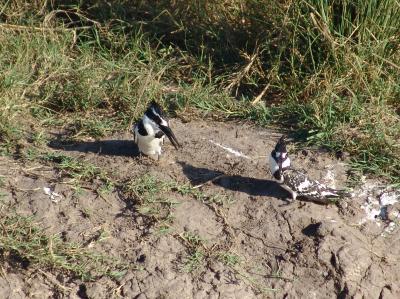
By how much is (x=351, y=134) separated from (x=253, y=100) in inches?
37.8

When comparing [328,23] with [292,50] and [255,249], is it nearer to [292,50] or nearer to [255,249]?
[292,50]

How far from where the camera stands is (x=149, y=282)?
5.75 metres

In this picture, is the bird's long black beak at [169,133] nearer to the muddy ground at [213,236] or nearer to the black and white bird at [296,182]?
the muddy ground at [213,236]

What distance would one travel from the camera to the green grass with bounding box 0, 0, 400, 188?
708cm

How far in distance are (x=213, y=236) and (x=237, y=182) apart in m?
0.60

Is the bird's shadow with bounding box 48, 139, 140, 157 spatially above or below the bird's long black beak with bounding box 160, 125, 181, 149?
below

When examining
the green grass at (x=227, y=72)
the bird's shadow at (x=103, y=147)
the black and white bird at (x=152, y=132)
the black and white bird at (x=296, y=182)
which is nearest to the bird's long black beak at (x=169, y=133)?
the black and white bird at (x=152, y=132)

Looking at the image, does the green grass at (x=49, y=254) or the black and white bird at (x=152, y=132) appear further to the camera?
the black and white bird at (x=152, y=132)

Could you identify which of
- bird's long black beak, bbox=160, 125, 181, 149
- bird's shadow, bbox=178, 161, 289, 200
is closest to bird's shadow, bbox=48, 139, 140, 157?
bird's long black beak, bbox=160, 125, 181, 149

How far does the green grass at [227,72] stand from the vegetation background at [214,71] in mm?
11

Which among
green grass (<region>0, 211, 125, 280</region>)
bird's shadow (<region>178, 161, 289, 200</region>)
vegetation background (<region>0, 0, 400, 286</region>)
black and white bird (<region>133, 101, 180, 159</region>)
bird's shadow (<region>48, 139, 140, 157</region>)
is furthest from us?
vegetation background (<region>0, 0, 400, 286</region>)

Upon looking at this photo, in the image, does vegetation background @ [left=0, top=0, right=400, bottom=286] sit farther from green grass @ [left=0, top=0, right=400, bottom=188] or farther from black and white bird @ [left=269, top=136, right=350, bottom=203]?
black and white bird @ [left=269, top=136, right=350, bottom=203]

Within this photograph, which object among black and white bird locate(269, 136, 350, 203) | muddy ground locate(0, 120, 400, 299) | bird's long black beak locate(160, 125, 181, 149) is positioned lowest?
muddy ground locate(0, 120, 400, 299)

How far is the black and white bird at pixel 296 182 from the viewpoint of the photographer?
20.6ft
